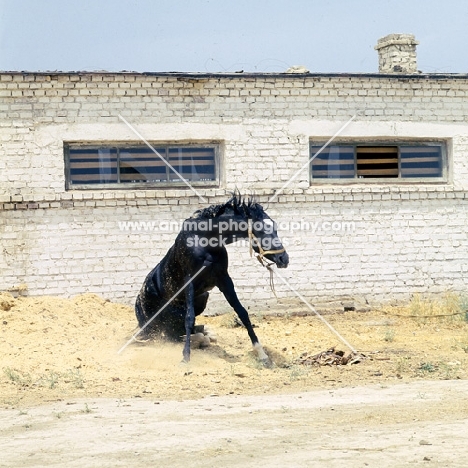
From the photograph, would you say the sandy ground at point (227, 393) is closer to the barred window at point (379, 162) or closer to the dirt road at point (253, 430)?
the dirt road at point (253, 430)

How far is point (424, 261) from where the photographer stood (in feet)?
50.5

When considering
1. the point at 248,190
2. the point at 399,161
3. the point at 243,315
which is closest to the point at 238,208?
the point at 243,315

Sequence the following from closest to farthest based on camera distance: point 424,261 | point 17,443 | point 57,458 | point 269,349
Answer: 1. point 57,458
2. point 17,443
3. point 269,349
4. point 424,261

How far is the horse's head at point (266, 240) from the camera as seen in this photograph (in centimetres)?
1046

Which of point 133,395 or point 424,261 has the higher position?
point 424,261

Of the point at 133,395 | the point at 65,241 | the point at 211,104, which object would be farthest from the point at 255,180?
the point at 133,395

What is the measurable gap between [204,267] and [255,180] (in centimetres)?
408

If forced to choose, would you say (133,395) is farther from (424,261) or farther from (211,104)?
(424,261)

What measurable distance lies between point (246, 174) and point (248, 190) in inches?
10.9

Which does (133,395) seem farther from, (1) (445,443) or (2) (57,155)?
(2) (57,155)

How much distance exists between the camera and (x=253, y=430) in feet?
24.3

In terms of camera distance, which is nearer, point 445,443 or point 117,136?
point 445,443

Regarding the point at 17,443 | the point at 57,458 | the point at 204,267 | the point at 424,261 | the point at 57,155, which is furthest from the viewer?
the point at 424,261

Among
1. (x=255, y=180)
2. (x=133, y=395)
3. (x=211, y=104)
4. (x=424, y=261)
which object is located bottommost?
(x=133, y=395)
